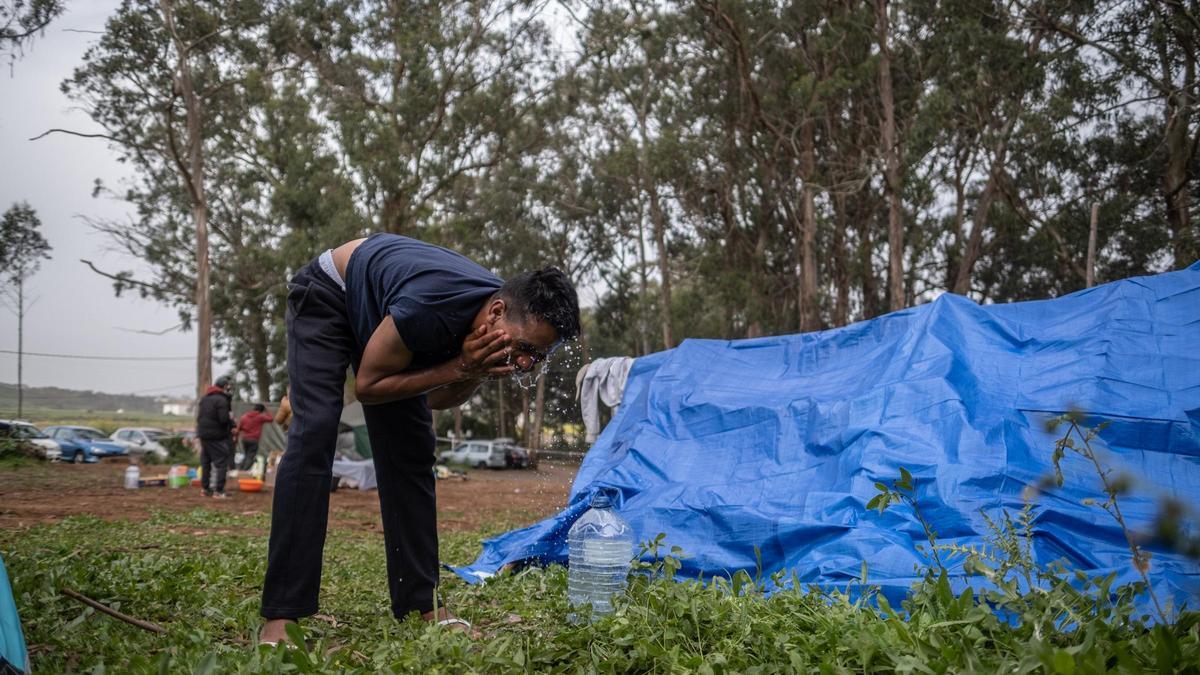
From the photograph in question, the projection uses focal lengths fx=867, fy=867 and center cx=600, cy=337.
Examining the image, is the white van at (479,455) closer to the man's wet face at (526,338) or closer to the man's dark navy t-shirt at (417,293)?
the man's dark navy t-shirt at (417,293)

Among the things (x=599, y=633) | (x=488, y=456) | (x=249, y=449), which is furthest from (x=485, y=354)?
(x=488, y=456)

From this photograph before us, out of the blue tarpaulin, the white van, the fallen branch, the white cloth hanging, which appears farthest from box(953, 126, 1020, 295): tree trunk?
the fallen branch

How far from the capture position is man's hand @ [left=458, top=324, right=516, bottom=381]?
2404 mm

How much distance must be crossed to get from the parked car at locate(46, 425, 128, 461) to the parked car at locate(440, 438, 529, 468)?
949 cm

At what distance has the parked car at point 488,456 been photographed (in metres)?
27.9

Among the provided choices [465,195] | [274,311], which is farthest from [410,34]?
[274,311]

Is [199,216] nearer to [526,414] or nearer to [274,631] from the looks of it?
[526,414]

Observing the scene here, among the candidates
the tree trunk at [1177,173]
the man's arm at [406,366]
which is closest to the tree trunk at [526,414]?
the man's arm at [406,366]

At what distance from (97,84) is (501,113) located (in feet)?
27.2

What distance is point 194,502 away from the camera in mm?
9797

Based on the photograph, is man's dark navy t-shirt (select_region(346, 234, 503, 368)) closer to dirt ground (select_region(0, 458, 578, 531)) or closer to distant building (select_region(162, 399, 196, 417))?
dirt ground (select_region(0, 458, 578, 531))

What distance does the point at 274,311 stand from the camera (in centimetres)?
2434

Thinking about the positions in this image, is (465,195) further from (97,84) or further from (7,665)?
(7,665)

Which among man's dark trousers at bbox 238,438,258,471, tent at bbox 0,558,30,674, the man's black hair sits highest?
the man's black hair
